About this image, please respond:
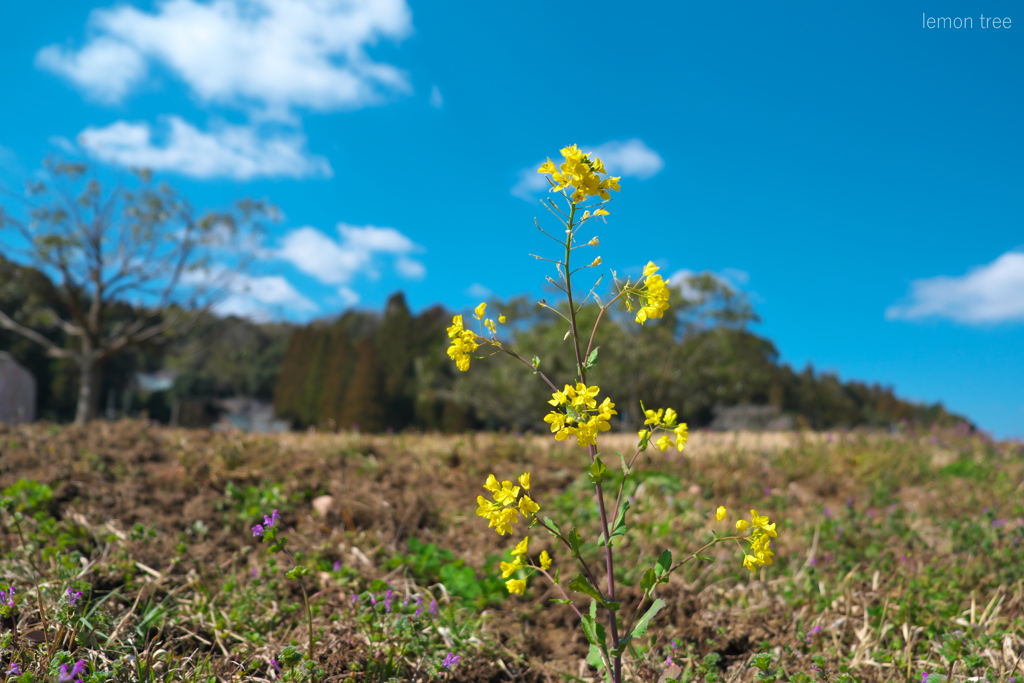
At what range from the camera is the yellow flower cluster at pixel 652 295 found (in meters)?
1.77

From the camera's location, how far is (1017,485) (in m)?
5.84

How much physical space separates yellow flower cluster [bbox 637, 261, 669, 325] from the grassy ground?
108 cm

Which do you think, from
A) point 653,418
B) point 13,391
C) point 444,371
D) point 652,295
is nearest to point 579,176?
point 652,295

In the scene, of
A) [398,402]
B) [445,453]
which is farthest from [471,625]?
[398,402]

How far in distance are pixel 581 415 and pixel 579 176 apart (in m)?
0.67

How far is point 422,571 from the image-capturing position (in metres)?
3.23

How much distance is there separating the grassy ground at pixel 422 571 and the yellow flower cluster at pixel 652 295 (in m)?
1.08

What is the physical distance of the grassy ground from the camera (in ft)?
8.06

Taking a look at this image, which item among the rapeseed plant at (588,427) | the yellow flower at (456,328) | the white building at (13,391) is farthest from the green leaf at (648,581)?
the white building at (13,391)

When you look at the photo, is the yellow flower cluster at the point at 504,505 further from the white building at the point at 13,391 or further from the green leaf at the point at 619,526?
the white building at the point at 13,391

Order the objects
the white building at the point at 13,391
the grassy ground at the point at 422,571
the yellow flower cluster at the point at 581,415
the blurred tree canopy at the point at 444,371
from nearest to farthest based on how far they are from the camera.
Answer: the yellow flower cluster at the point at 581,415 → the grassy ground at the point at 422,571 → the white building at the point at 13,391 → the blurred tree canopy at the point at 444,371

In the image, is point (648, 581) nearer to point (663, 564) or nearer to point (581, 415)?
point (663, 564)

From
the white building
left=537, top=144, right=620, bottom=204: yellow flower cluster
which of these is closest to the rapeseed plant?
left=537, top=144, right=620, bottom=204: yellow flower cluster

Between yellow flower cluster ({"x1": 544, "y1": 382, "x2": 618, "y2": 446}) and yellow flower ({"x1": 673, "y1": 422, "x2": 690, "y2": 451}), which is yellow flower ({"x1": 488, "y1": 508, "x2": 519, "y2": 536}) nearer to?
yellow flower cluster ({"x1": 544, "y1": 382, "x2": 618, "y2": 446})
